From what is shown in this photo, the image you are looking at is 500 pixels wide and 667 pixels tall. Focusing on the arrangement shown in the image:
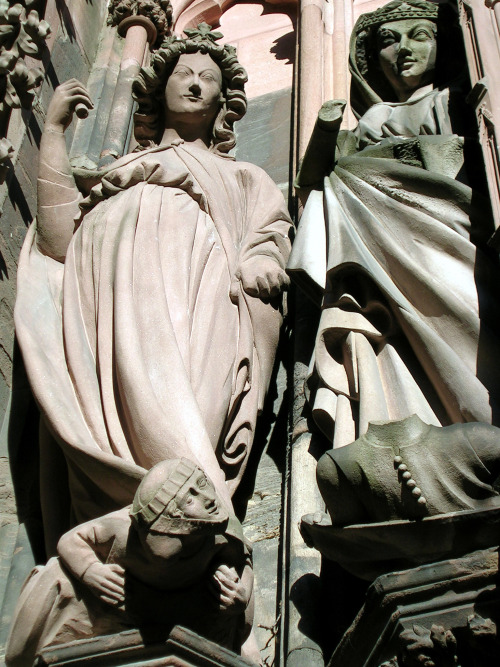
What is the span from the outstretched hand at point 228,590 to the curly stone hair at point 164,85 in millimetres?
2716

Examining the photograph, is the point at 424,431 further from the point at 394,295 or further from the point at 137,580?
the point at 137,580

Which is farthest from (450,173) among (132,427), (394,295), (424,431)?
(132,427)

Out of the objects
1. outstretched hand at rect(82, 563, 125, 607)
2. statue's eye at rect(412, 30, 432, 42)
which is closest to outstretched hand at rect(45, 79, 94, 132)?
statue's eye at rect(412, 30, 432, 42)

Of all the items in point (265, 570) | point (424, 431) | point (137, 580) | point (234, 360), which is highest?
point (234, 360)

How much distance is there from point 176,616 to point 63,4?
183 inches

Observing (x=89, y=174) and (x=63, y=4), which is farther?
(x=63, y=4)

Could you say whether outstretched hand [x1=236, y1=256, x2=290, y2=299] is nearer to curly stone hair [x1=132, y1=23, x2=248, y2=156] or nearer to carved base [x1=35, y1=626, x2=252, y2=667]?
curly stone hair [x1=132, y1=23, x2=248, y2=156]

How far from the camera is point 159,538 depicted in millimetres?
2553

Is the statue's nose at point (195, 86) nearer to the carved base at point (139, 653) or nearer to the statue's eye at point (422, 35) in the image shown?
the statue's eye at point (422, 35)

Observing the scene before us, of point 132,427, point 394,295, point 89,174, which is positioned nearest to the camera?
point 132,427

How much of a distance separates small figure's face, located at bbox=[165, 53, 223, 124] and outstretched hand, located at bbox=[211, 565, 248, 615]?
9.10 ft

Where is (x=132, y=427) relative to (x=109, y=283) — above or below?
below

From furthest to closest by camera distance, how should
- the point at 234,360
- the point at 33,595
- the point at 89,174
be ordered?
the point at 89,174 → the point at 234,360 → the point at 33,595

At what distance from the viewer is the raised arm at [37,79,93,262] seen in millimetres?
4074
